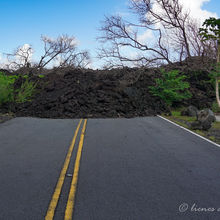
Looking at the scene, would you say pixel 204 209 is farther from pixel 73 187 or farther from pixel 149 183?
pixel 73 187

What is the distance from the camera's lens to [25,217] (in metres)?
3.97

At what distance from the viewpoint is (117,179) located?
561cm

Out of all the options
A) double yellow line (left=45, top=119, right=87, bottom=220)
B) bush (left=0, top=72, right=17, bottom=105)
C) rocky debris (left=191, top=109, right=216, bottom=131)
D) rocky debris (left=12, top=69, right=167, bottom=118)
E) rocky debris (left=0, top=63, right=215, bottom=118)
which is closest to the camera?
double yellow line (left=45, top=119, right=87, bottom=220)

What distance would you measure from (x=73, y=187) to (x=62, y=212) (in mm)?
1009

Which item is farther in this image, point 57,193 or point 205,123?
point 205,123

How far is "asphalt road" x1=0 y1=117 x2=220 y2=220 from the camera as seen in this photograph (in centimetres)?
419

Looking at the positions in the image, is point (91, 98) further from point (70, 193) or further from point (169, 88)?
point (70, 193)

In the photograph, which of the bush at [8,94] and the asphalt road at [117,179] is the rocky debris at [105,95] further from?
the asphalt road at [117,179]

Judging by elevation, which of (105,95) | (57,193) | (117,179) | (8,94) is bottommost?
(57,193)

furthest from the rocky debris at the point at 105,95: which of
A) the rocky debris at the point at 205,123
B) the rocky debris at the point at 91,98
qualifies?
the rocky debris at the point at 205,123

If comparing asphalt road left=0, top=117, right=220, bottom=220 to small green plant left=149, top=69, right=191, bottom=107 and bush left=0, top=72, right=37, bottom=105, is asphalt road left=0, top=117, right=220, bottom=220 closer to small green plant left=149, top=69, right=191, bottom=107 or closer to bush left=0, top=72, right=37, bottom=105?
bush left=0, top=72, right=37, bottom=105

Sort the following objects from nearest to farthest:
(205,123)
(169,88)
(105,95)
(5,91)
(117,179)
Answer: (117,179) < (205,123) < (5,91) < (169,88) < (105,95)

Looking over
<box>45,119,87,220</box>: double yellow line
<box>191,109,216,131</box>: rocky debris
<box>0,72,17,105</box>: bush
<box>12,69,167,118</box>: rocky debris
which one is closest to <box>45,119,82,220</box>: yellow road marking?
<box>45,119,87,220</box>: double yellow line

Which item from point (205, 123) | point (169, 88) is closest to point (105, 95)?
point (169, 88)
